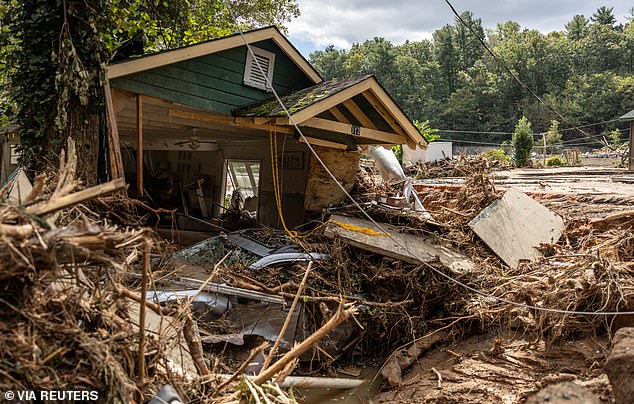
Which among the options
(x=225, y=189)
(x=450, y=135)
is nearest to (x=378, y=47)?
(x=450, y=135)

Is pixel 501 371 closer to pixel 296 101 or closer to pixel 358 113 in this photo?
pixel 296 101

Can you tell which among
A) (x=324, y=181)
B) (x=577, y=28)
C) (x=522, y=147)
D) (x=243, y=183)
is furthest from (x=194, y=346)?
(x=577, y=28)

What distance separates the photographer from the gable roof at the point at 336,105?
830cm

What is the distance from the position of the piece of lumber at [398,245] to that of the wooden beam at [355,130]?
178 centimetres

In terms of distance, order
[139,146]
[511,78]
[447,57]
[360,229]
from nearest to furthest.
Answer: [139,146], [360,229], [511,78], [447,57]

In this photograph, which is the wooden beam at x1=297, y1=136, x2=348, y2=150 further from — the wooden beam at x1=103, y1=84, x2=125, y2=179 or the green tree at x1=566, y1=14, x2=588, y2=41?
the green tree at x1=566, y1=14, x2=588, y2=41

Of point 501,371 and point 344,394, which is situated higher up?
point 501,371

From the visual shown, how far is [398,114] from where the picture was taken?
32.2ft

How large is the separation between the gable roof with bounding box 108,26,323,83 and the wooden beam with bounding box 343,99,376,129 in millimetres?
1179

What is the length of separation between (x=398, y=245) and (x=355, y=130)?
2.80 meters

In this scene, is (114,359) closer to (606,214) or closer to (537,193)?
(606,214)

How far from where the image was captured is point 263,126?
897 cm

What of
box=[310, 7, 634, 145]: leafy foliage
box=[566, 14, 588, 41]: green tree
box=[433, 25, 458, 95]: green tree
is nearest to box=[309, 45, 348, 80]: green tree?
box=[310, 7, 634, 145]: leafy foliage

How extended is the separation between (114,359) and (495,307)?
5753mm
